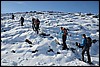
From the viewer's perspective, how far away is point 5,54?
60.3 ft

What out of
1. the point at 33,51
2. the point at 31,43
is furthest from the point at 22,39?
the point at 33,51

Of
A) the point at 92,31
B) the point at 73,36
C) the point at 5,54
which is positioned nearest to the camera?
the point at 5,54

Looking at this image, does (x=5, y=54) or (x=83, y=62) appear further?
(x=5, y=54)

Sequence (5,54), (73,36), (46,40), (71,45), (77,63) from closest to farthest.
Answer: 1. (77,63)
2. (5,54)
3. (71,45)
4. (46,40)
5. (73,36)

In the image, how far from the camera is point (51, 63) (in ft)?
53.3

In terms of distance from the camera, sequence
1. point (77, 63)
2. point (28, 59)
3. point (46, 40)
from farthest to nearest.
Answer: point (46, 40), point (28, 59), point (77, 63)

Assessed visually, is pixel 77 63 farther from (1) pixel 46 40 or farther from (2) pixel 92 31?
(2) pixel 92 31

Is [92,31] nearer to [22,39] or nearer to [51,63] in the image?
[22,39]

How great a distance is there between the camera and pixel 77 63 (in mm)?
16031

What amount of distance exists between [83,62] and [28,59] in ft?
14.2

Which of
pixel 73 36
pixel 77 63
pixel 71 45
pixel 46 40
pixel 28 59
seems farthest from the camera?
pixel 73 36

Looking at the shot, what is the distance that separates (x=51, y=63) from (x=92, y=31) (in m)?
11.3

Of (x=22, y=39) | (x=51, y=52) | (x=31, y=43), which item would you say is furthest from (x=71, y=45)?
(x=22, y=39)

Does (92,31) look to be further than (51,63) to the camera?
Yes
